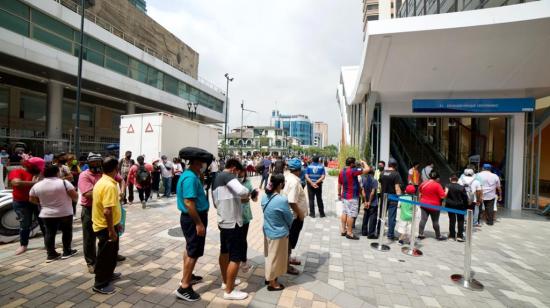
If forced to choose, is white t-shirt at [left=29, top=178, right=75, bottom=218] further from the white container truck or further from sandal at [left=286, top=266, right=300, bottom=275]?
the white container truck

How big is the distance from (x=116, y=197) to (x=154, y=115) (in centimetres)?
736

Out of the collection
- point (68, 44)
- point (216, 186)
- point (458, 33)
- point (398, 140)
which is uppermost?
point (68, 44)

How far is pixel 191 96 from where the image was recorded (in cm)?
3206

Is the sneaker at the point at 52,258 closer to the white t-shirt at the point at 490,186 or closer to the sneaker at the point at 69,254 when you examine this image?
the sneaker at the point at 69,254

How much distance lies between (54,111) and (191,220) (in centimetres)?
2125

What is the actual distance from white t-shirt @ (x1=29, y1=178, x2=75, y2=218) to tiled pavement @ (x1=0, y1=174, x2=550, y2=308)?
80 centimetres

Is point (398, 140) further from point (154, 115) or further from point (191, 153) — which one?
point (191, 153)

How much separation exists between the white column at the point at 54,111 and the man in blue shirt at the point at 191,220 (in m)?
20.5

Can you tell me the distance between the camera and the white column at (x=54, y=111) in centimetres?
1700

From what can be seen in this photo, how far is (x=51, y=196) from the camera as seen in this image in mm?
3486

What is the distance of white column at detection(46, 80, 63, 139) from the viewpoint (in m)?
17.0

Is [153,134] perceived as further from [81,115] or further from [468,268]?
[81,115]

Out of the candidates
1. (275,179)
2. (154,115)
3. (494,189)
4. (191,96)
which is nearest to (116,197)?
(275,179)

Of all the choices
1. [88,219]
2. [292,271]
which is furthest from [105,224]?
[292,271]
